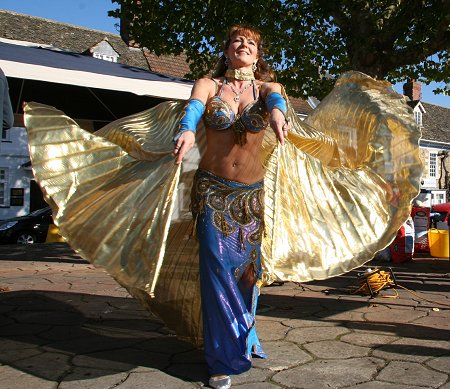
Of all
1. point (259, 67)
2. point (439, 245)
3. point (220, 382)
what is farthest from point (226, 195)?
point (439, 245)

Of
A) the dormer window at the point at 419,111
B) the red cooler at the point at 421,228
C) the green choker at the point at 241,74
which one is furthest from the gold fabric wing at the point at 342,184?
the dormer window at the point at 419,111

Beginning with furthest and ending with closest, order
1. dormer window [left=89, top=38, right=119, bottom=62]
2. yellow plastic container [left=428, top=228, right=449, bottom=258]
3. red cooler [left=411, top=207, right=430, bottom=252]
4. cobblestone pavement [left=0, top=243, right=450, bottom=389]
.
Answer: dormer window [left=89, top=38, right=119, bottom=62] → red cooler [left=411, top=207, right=430, bottom=252] → yellow plastic container [left=428, top=228, right=449, bottom=258] → cobblestone pavement [left=0, top=243, right=450, bottom=389]

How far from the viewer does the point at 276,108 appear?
117 inches

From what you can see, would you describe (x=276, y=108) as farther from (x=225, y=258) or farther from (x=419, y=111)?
(x=419, y=111)

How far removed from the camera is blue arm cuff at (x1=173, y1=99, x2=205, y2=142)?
2820mm

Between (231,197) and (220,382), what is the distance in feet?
3.21

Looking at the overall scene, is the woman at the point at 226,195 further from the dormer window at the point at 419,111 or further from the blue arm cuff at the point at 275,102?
the dormer window at the point at 419,111

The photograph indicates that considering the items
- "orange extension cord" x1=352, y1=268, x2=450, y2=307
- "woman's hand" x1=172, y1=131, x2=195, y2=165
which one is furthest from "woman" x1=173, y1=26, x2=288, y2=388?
"orange extension cord" x1=352, y1=268, x2=450, y2=307

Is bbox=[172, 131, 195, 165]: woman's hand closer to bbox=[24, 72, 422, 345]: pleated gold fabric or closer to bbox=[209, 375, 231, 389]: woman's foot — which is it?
bbox=[24, 72, 422, 345]: pleated gold fabric

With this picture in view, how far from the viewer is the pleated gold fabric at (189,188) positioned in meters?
3.02

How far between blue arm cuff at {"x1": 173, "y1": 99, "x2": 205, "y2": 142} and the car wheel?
12.8 metres

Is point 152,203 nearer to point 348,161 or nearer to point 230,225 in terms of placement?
point 230,225

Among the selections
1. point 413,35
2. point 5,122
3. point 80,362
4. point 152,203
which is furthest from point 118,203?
point 413,35

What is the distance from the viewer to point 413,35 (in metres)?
11.3
